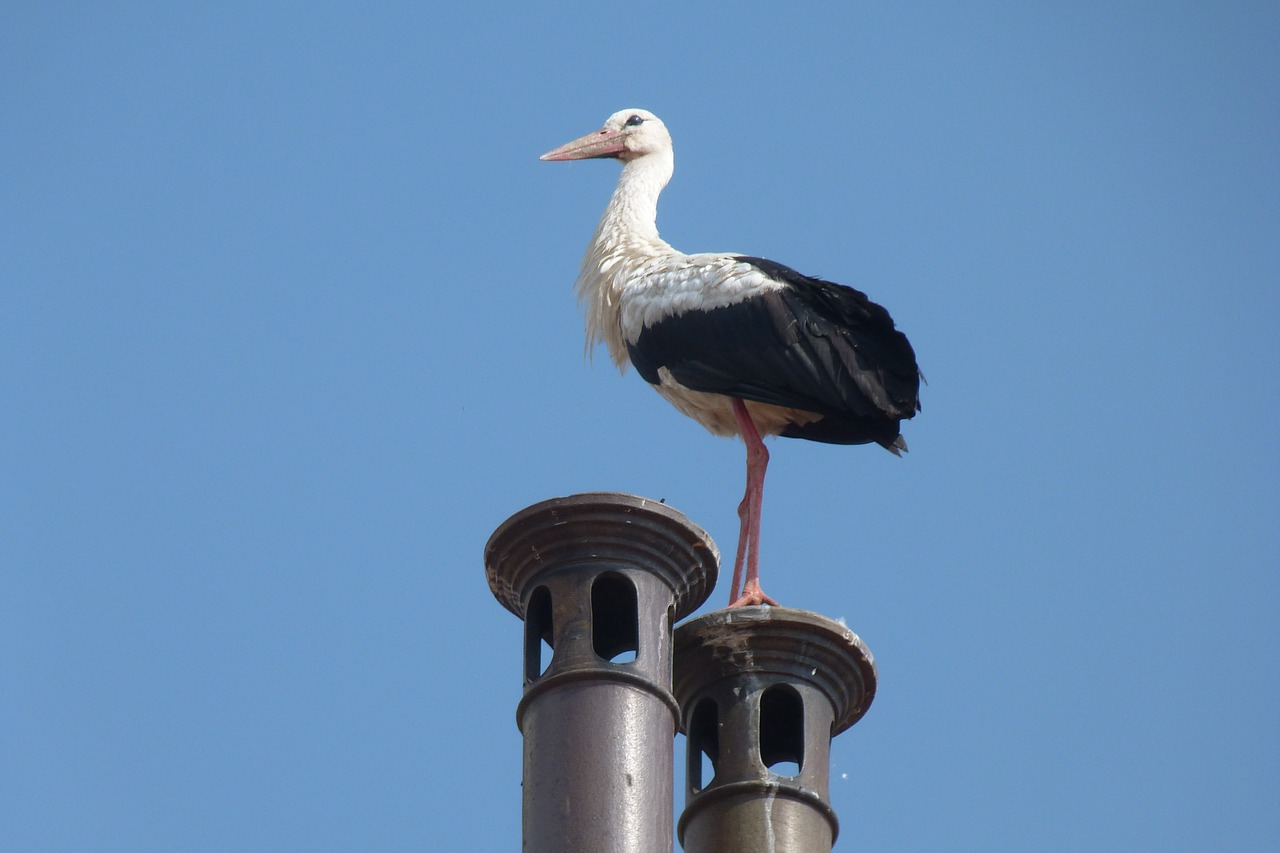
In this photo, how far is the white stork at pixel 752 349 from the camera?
1238cm

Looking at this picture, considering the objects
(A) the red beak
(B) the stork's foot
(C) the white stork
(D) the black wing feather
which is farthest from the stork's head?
(B) the stork's foot

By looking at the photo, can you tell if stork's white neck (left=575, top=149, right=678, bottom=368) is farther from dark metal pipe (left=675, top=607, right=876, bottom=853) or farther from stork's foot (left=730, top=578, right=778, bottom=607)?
dark metal pipe (left=675, top=607, right=876, bottom=853)

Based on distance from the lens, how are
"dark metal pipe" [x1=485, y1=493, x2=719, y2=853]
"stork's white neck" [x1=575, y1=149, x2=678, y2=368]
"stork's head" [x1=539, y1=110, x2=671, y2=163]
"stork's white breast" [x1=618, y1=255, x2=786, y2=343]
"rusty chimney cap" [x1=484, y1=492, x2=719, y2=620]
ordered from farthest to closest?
"stork's head" [x1=539, y1=110, x2=671, y2=163], "stork's white neck" [x1=575, y1=149, x2=678, y2=368], "stork's white breast" [x1=618, y1=255, x2=786, y2=343], "rusty chimney cap" [x1=484, y1=492, x2=719, y2=620], "dark metal pipe" [x1=485, y1=493, x2=719, y2=853]

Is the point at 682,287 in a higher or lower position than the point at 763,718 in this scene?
higher

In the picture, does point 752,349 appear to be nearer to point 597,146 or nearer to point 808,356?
point 808,356

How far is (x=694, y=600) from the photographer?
996 centimetres

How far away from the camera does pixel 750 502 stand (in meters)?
12.9

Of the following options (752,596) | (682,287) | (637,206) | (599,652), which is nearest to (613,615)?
(599,652)

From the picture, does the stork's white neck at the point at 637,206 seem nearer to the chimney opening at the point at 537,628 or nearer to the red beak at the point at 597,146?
the red beak at the point at 597,146

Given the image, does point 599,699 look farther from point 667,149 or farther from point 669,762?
point 667,149

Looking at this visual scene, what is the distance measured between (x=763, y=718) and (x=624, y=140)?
21.3ft

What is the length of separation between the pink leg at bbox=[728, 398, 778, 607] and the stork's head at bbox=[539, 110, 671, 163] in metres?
3.23

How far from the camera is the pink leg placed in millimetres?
12172

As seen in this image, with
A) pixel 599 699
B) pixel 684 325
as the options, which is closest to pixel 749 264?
pixel 684 325
